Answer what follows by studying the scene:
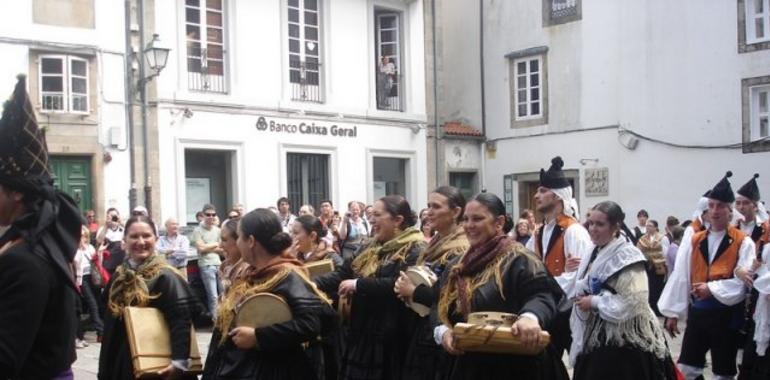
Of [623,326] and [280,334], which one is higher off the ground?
[280,334]

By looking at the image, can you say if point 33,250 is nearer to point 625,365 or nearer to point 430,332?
point 430,332

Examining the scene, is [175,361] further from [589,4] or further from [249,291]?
[589,4]

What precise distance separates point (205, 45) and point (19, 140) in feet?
52.7

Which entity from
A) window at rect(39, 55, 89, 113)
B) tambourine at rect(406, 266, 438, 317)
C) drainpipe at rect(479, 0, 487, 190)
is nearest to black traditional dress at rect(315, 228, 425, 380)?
tambourine at rect(406, 266, 438, 317)

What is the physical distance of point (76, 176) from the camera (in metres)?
17.2

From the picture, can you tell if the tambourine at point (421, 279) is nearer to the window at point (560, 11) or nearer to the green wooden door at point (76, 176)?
the green wooden door at point (76, 176)

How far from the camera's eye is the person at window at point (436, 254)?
5.79m

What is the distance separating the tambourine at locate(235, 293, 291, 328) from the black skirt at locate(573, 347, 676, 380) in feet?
7.97

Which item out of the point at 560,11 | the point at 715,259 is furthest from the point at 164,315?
the point at 560,11

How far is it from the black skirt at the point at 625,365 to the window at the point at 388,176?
16.2 m

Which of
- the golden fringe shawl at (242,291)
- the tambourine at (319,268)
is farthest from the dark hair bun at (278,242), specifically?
the tambourine at (319,268)

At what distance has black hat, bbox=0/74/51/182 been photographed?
11.5 feet

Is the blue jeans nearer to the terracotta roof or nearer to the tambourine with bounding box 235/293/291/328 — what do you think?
the tambourine with bounding box 235/293/291/328

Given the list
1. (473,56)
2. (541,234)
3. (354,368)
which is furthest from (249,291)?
(473,56)
